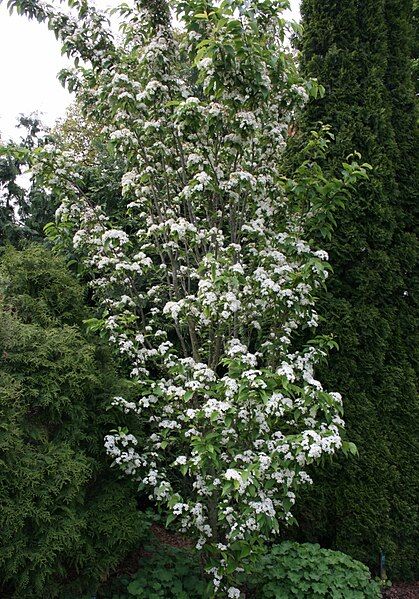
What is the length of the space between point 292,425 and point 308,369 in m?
0.34

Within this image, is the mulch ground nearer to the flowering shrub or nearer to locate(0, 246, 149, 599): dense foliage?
the flowering shrub

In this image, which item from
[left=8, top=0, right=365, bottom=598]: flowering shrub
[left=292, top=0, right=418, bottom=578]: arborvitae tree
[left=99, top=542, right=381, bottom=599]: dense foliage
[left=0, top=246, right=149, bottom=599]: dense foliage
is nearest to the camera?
[left=0, top=246, right=149, bottom=599]: dense foliage

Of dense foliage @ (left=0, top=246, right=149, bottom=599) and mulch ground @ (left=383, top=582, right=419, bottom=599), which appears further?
mulch ground @ (left=383, top=582, right=419, bottom=599)

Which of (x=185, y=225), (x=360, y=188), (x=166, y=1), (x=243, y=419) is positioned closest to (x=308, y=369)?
(x=243, y=419)

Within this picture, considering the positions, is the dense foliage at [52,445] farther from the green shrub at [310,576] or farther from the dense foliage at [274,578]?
the green shrub at [310,576]

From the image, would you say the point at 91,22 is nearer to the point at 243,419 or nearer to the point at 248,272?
the point at 248,272

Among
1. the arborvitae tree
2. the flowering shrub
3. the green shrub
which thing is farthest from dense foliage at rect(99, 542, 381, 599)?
the arborvitae tree

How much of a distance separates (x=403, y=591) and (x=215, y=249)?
2.65m

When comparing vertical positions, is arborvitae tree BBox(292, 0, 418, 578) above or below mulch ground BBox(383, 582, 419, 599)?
above

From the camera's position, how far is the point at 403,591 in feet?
12.0

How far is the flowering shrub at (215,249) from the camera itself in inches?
104

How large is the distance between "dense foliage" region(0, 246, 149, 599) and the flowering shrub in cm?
17

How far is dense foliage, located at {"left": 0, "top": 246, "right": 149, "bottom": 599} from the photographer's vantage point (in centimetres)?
233

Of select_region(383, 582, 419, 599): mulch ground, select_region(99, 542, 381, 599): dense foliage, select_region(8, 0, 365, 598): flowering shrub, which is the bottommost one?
Result: select_region(99, 542, 381, 599): dense foliage
